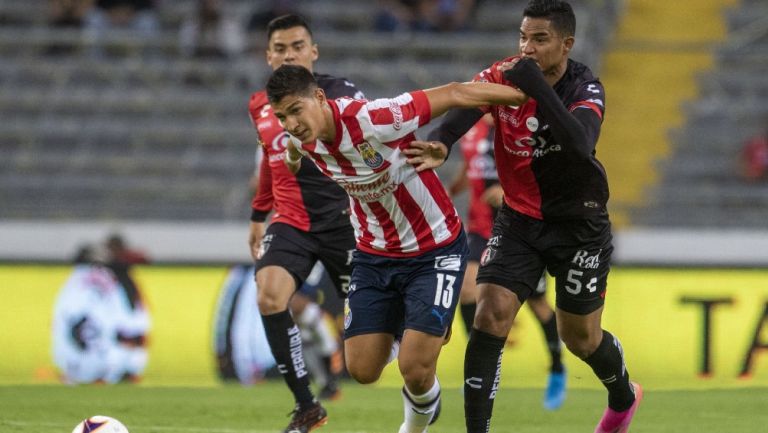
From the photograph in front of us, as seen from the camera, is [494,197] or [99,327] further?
[99,327]

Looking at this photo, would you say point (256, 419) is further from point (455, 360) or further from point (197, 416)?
point (455, 360)

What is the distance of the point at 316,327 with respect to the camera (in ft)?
36.3

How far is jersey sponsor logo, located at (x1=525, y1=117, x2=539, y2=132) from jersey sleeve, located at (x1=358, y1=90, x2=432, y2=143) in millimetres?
487

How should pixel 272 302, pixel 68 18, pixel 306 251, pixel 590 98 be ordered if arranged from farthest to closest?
pixel 68 18 < pixel 306 251 < pixel 272 302 < pixel 590 98

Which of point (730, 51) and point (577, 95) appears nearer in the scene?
point (577, 95)

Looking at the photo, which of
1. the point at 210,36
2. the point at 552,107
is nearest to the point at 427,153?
the point at 552,107

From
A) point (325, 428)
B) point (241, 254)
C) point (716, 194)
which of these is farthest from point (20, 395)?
point (716, 194)

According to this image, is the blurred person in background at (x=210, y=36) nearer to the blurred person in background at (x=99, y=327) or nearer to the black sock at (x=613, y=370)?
the blurred person in background at (x=99, y=327)

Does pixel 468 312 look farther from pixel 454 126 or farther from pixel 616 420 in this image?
pixel 454 126

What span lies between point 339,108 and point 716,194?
934 centimetres

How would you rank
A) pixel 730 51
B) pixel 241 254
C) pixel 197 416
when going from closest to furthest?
pixel 197 416
pixel 241 254
pixel 730 51

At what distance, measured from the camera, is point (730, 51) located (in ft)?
53.3

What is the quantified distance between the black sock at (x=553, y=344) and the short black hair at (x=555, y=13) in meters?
3.38

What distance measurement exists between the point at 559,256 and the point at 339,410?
3.13m
